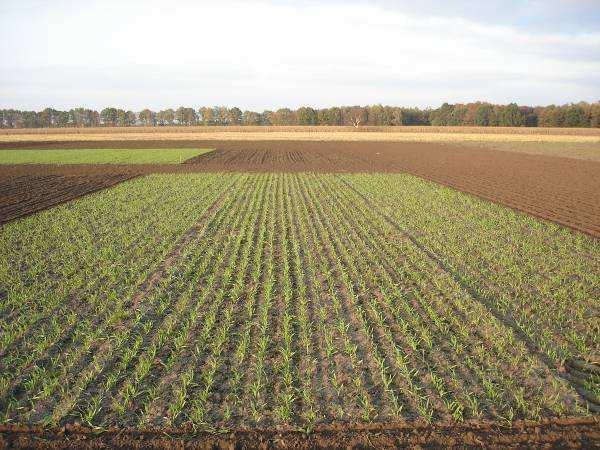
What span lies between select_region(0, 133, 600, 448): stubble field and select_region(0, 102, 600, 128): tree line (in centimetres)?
10547

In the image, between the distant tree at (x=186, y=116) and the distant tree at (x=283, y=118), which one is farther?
the distant tree at (x=186, y=116)

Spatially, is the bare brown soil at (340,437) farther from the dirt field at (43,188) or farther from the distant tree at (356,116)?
the distant tree at (356,116)

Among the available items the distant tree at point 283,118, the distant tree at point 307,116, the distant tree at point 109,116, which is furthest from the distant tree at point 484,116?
the distant tree at point 109,116

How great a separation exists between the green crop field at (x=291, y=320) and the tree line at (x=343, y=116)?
346 ft

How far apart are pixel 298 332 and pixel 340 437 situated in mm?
2385

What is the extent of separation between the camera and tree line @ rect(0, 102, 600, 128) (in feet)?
350

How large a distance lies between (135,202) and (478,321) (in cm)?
1493

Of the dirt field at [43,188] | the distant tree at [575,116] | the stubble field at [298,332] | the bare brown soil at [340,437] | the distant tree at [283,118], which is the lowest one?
the bare brown soil at [340,437]

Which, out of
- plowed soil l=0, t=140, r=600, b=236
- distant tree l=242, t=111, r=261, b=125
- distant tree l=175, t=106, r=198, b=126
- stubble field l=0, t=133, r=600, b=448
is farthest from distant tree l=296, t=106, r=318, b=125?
stubble field l=0, t=133, r=600, b=448

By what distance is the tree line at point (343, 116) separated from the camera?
106812 millimetres

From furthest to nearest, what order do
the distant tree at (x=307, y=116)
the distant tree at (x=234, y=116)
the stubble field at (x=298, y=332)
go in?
the distant tree at (x=234, y=116) < the distant tree at (x=307, y=116) < the stubble field at (x=298, y=332)

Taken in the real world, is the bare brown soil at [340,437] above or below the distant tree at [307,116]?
below

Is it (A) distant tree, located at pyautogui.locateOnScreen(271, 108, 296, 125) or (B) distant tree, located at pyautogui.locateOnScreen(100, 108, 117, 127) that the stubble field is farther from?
(B) distant tree, located at pyautogui.locateOnScreen(100, 108, 117, 127)

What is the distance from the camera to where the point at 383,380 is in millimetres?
5590
